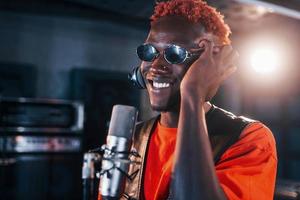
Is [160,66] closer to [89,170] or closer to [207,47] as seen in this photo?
[207,47]

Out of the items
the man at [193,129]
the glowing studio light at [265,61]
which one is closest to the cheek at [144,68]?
the man at [193,129]

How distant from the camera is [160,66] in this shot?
1.74 m

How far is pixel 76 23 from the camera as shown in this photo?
7383 mm

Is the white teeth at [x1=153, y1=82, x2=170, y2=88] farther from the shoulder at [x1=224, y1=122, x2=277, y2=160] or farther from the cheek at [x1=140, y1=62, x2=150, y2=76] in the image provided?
the shoulder at [x1=224, y1=122, x2=277, y2=160]

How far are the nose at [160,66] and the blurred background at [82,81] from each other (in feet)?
12.8

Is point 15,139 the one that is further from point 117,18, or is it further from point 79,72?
point 117,18

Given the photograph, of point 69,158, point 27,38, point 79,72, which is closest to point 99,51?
point 79,72

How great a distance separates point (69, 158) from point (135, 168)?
4.27m

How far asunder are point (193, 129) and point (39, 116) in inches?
183

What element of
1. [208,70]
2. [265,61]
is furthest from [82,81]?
[208,70]

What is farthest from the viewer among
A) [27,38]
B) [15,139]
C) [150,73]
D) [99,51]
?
[99,51]

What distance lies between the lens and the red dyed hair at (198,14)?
184cm

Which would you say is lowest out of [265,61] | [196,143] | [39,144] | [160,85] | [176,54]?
[39,144]

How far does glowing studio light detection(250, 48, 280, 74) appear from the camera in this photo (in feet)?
20.5
